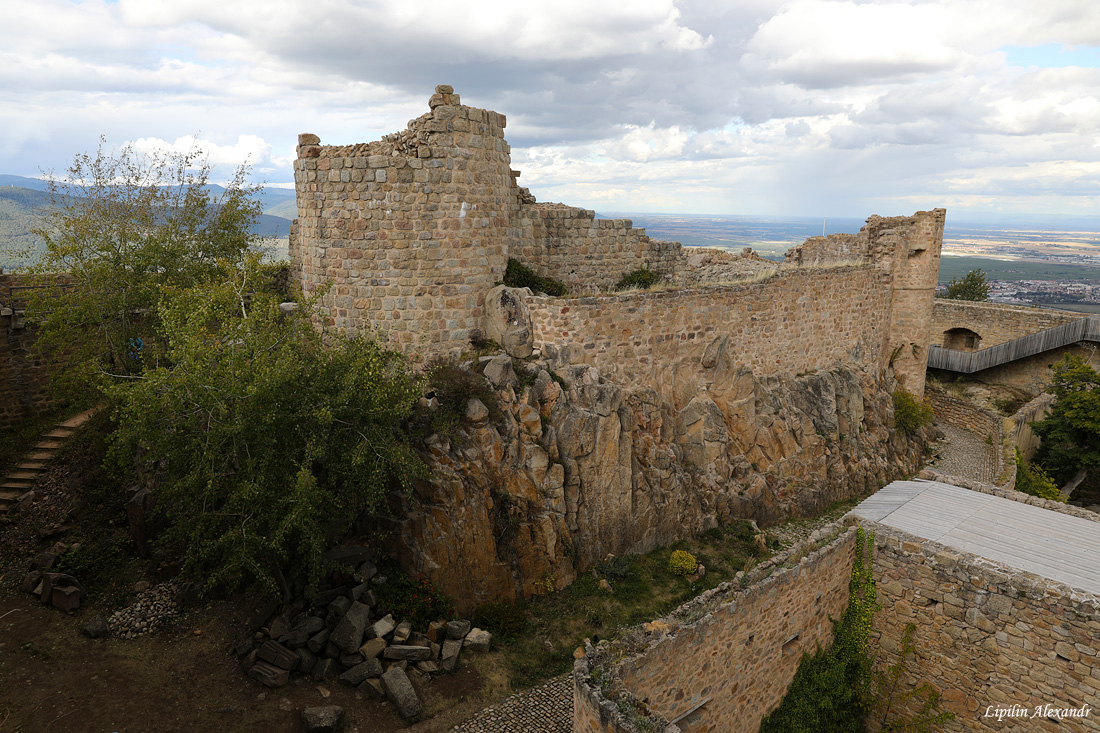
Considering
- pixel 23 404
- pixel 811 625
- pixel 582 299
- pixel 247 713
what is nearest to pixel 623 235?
pixel 582 299

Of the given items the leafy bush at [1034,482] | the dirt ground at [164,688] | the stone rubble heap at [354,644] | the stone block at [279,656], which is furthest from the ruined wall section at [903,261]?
the stone block at [279,656]

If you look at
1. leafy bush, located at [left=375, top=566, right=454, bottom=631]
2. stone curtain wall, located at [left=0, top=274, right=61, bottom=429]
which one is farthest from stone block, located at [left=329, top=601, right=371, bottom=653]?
stone curtain wall, located at [left=0, top=274, right=61, bottom=429]

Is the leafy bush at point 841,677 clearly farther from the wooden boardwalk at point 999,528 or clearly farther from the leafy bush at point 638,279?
the leafy bush at point 638,279

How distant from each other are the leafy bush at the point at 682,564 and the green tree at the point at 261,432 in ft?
21.3

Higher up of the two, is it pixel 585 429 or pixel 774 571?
pixel 585 429

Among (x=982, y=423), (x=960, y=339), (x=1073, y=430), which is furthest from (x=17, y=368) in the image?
(x=960, y=339)

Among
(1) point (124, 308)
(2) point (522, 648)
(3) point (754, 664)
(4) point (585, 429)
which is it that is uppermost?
(1) point (124, 308)

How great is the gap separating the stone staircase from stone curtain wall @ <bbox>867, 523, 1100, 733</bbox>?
56.7 ft

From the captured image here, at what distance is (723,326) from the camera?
657 inches

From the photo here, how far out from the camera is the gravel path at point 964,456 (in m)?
21.2

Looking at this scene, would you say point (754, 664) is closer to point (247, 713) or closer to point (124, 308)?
point (247, 713)

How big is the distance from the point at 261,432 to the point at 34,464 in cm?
978

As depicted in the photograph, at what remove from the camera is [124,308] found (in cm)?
1384

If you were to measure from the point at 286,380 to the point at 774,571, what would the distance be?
25.4 feet
